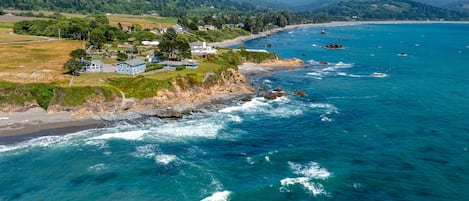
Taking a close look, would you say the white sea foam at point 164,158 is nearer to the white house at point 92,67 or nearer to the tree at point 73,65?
the tree at point 73,65

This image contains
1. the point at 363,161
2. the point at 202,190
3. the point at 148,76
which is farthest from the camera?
the point at 148,76

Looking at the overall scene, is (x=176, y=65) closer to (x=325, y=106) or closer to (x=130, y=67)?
(x=130, y=67)

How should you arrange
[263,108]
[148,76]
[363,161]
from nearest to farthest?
[363,161], [263,108], [148,76]

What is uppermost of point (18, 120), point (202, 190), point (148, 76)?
point (148, 76)

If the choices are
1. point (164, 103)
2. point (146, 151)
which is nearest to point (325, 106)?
point (164, 103)

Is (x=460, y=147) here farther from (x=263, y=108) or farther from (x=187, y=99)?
(x=187, y=99)

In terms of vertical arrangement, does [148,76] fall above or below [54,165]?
above

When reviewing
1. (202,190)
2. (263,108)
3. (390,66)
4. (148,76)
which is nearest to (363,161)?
(202,190)

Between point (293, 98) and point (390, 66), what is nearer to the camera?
point (293, 98)
